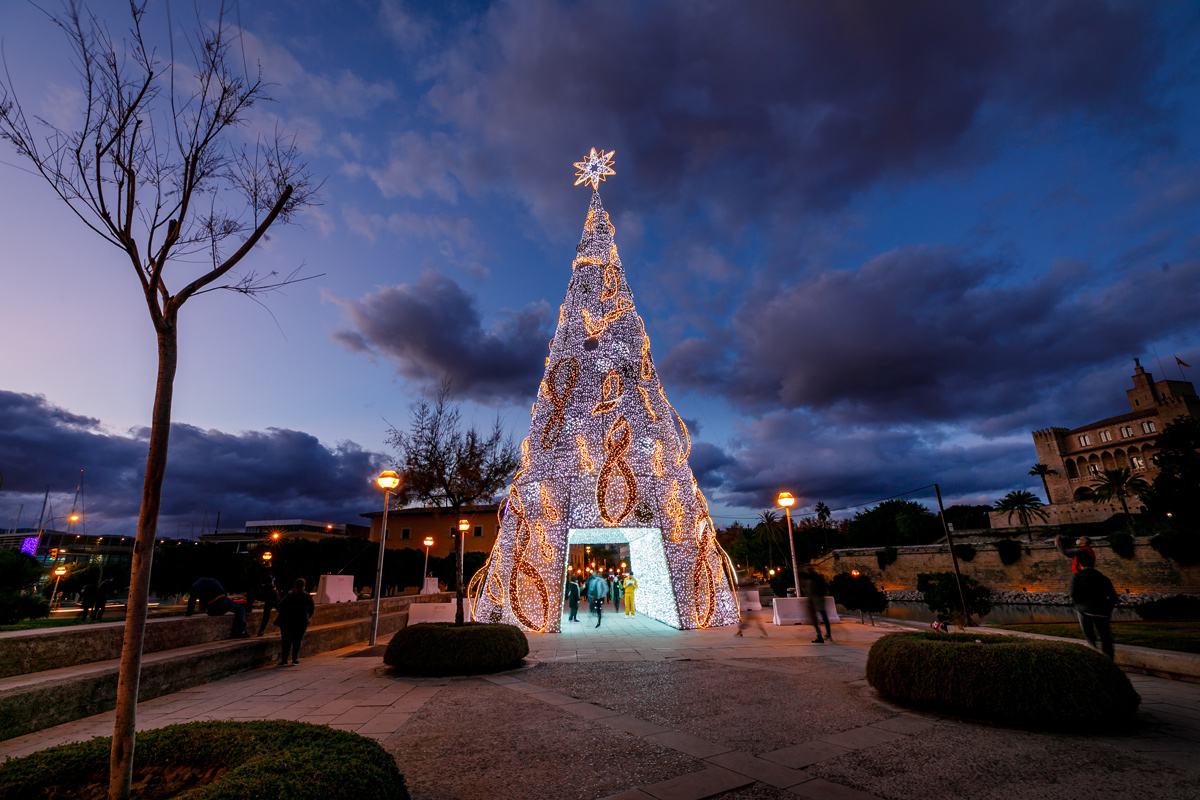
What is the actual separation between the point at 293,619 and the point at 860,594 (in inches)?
655

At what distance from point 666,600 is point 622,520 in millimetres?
3152

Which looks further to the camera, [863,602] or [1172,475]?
[1172,475]

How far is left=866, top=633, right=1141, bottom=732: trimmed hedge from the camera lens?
4.87 meters

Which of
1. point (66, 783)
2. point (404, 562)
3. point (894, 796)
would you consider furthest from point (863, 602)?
point (404, 562)

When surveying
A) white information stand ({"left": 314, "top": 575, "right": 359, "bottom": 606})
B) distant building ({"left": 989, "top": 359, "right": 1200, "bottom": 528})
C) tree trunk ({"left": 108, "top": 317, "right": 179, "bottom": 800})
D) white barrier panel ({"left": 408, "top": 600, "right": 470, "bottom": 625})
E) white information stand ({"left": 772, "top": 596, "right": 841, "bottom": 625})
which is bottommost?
white information stand ({"left": 772, "top": 596, "right": 841, "bottom": 625})

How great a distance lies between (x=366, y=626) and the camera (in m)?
15.0

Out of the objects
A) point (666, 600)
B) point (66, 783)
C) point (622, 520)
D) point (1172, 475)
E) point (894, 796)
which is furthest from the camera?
point (1172, 475)

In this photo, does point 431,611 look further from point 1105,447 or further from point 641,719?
point 1105,447

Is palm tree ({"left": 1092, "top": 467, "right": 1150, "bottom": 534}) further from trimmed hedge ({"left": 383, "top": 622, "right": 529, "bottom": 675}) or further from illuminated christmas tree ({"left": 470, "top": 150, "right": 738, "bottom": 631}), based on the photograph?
trimmed hedge ({"left": 383, "top": 622, "right": 529, "bottom": 675})

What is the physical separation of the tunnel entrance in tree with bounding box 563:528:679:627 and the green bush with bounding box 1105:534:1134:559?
42259 millimetres

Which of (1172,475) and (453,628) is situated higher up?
(1172,475)

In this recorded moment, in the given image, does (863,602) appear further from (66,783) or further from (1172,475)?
(1172,475)

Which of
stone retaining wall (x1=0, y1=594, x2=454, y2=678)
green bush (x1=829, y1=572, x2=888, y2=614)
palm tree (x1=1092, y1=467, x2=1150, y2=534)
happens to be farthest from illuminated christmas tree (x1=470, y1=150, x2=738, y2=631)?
palm tree (x1=1092, y1=467, x2=1150, y2=534)

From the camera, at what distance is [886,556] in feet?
163
